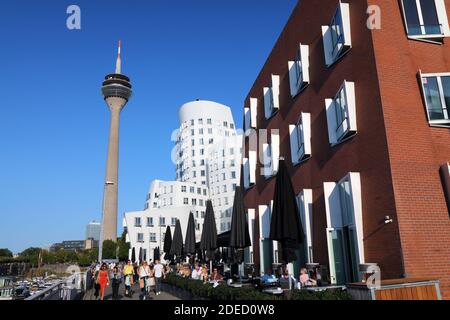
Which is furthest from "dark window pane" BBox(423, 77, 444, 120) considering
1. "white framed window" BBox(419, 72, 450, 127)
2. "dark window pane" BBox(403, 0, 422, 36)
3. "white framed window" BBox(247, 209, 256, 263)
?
"white framed window" BBox(247, 209, 256, 263)

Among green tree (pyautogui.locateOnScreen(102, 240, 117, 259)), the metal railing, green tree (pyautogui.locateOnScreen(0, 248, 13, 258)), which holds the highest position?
green tree (pyautogui.locateOnScreen(0, 248, 13, 258))

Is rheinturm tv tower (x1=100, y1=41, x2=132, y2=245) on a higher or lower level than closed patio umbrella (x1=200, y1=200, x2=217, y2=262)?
higher

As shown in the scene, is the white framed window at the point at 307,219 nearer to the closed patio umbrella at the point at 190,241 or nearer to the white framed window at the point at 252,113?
the closed patio umbrella at the point at 190,241

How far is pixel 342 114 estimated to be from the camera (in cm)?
1416

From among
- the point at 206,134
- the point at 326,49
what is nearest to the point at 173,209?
Answer: the point at 206,134

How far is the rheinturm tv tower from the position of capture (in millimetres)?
89188

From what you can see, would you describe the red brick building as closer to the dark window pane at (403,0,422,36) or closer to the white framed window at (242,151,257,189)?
the dark window pane at (403,0,422,36)

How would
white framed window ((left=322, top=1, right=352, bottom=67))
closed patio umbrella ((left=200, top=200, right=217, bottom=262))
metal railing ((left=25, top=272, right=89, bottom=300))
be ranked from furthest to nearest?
closed patio umbrella ((left=200, top=200, right=217, bottom=262))
white framed window ((left=322, top=1, right=352, bottom=67))
metal railing ((left=25, top=272, right=89, bottom=300))

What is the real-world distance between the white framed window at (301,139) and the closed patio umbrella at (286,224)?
18.3ft

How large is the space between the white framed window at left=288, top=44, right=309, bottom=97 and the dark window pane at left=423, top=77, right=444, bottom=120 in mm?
6362

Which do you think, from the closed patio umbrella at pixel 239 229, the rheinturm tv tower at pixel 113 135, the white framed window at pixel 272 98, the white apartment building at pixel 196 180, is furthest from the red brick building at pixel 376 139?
the rheinturm tv tower at pixel 113 135

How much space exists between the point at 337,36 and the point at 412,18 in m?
2.84

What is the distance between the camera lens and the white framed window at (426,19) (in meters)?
12.9
